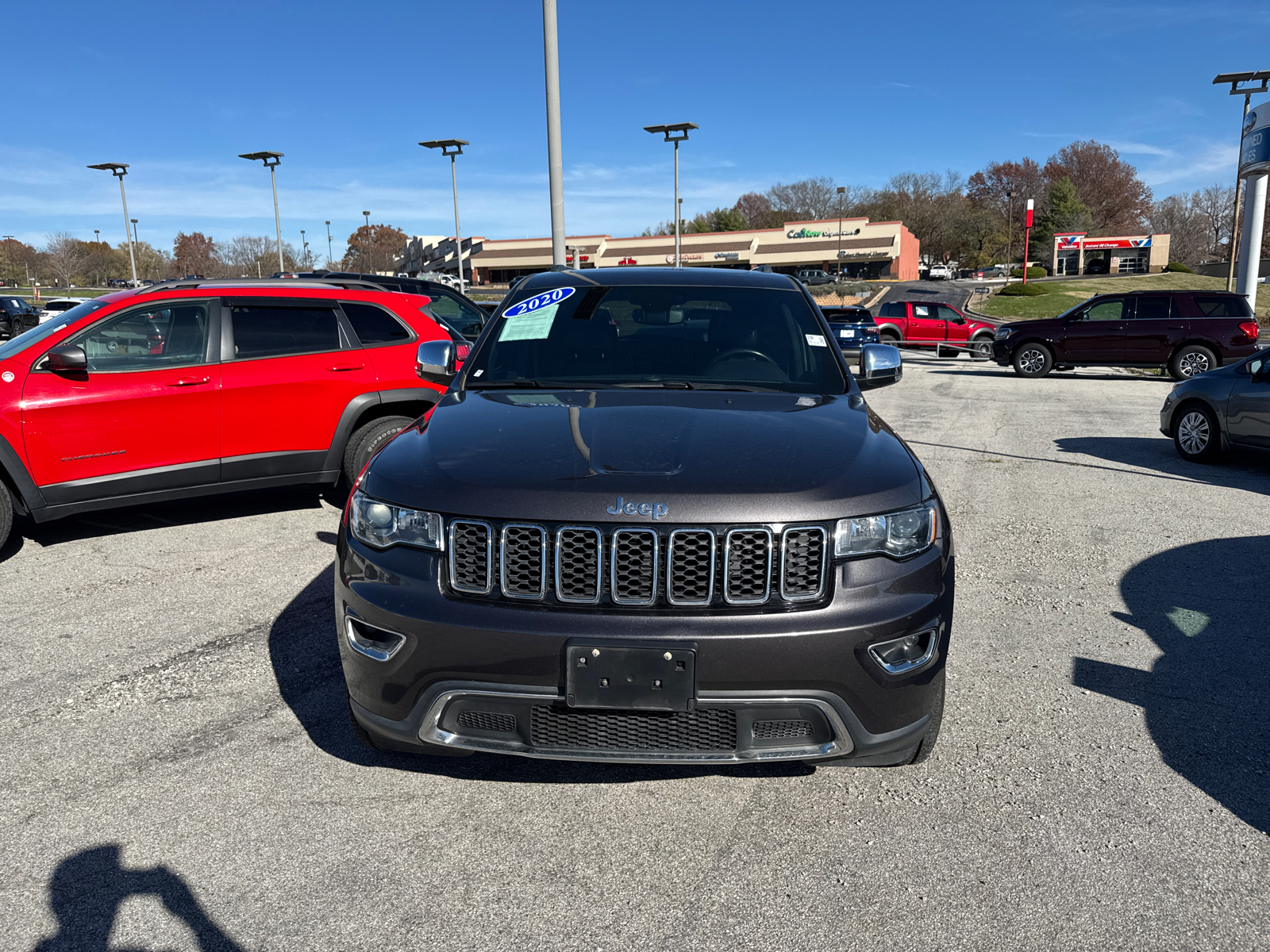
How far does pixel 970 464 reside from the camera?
9.54 m

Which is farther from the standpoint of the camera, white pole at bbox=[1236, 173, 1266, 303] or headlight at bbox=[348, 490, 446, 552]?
white pole at bbox=[1236, 173, 1266, 303]

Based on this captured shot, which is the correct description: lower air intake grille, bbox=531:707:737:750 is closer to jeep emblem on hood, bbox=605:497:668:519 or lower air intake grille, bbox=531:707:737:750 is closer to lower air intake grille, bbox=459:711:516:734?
lower air intake grille, bbox=459:711:516:734

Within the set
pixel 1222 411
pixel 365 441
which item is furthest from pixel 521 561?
pixel 1222 411

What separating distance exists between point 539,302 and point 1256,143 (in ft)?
83.3

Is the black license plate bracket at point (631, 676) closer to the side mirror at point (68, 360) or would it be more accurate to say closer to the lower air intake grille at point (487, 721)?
the lower air intake grille at point (487, 721)

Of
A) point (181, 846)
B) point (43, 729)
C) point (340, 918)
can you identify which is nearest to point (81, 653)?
point (43, 729)

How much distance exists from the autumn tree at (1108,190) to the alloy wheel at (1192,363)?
335 feet

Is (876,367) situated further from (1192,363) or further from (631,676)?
(1192,363)

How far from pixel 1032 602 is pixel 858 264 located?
95.2 metres

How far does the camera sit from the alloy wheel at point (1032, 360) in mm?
20281

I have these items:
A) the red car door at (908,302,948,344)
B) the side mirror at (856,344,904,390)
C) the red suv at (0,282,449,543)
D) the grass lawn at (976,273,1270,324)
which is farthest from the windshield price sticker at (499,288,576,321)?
the grass lawn at (976,273,1270,324)

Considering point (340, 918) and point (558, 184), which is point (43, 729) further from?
point (558, 184)

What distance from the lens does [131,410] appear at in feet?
19.9

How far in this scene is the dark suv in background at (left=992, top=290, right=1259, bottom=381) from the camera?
1866 cm
